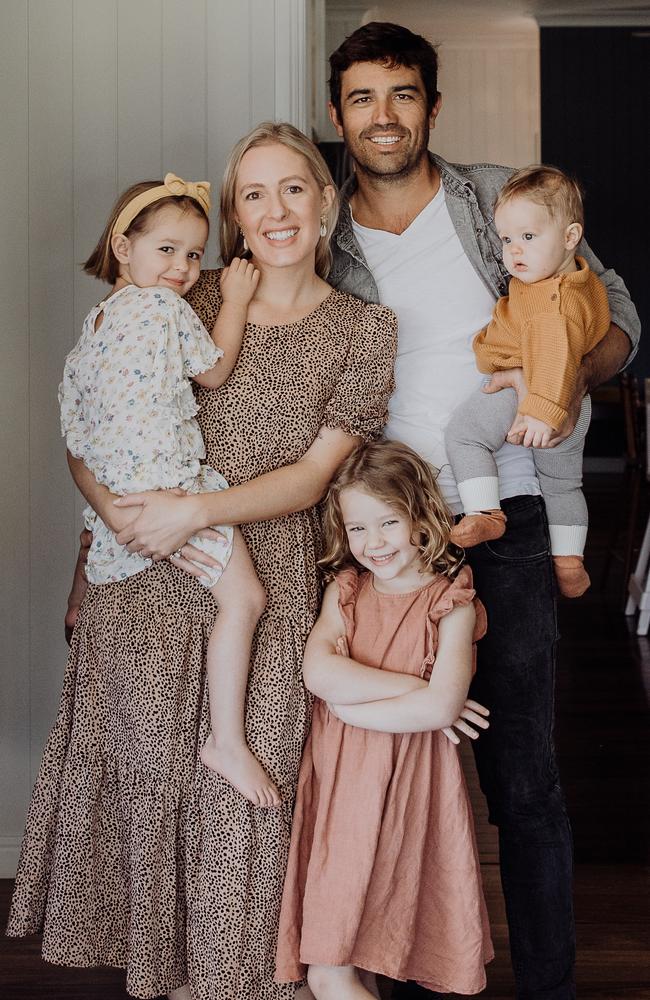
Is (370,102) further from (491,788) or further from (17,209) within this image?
(491,788)

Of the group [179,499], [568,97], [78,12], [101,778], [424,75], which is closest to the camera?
[179,499]

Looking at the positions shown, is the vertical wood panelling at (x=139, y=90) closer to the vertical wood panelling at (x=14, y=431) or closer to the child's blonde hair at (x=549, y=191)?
the vertical wood panelling at (x=14, y=431)

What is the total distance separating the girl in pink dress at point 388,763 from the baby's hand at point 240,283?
35 cm

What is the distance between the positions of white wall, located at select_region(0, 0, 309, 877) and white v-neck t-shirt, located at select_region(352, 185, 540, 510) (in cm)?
70

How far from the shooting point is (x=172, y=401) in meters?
1.83

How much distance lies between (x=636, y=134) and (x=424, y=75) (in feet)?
27.7

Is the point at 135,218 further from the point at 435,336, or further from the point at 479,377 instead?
the point at 479,377

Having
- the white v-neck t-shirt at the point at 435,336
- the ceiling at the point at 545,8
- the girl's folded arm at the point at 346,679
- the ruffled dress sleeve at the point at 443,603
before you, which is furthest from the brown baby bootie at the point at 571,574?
the ceiling at the point at 545,8

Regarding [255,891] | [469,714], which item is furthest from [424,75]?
[255,891]

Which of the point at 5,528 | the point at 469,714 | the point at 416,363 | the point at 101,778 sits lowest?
the point at 101,778

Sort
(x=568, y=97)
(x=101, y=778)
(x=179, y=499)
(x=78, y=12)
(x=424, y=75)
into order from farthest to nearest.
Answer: (x=568, y=97), (x=78, y=12), (x=424, y=75), (x=101, y=778), (x=179, y=499)

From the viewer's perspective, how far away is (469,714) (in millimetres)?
1890

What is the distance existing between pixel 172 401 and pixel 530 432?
0.64 metres

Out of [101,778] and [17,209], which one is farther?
[17,209]
